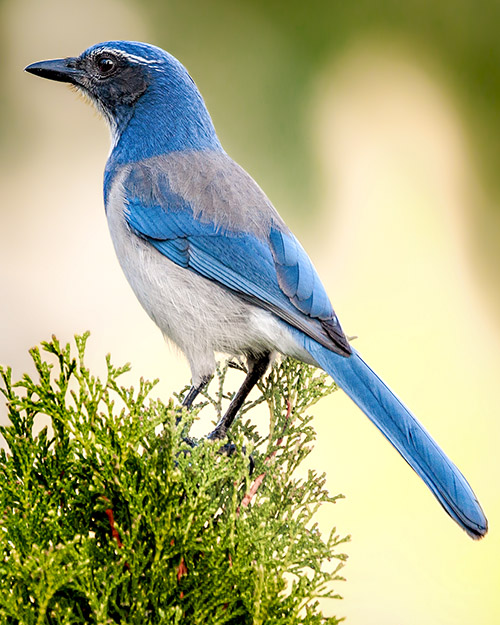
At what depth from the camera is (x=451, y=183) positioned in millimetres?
5090

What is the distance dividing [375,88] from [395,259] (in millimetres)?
1151

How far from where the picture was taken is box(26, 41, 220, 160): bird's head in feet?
9.51

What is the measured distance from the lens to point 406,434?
212 centimetres

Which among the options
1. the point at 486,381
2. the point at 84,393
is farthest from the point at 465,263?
the point at 84,393

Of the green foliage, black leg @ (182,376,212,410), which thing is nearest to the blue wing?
black leg @ (182,376,212,410)

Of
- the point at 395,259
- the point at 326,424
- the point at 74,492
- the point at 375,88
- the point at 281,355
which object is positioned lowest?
the point at 74,492

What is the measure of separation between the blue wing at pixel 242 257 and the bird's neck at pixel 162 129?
16cm

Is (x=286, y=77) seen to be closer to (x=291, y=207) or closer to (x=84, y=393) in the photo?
(x=291, y=207)

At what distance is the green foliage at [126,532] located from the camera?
1524mm

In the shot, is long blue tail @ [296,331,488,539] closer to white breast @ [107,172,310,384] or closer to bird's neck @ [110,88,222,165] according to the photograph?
white breast @ [107,172,310,384]

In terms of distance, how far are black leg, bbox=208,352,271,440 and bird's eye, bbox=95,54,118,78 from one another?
1.20 m

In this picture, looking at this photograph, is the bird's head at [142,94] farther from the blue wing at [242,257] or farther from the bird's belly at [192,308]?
the bird's belly at [192,308]

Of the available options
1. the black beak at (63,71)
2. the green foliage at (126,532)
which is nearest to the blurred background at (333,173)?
the black beak at (63,71)

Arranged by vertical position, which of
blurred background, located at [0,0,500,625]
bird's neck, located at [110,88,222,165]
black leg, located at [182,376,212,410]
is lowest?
black leg, located at [182,376,212,410]
